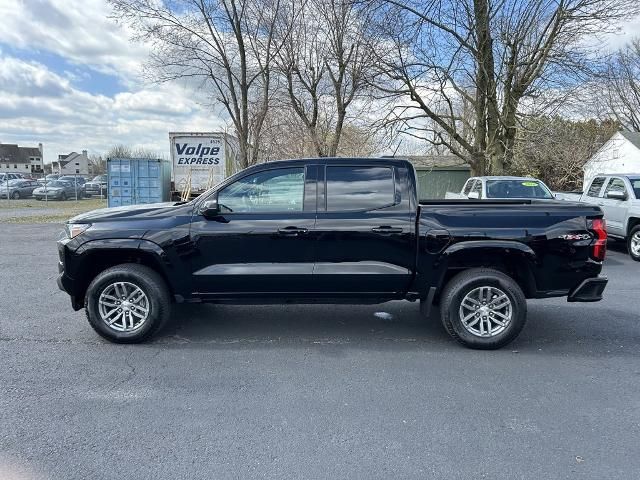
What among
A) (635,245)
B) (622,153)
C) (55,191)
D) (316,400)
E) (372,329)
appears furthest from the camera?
(622,153)

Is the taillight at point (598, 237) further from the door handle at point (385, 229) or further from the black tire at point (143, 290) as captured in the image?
the black tire at point (143, 290)

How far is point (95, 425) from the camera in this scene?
3.09 metres

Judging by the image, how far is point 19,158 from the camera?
3728 inches

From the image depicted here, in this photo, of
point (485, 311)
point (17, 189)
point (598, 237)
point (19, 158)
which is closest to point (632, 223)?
point (598, 237)

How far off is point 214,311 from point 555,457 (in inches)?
162

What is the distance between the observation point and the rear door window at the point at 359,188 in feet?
15.0

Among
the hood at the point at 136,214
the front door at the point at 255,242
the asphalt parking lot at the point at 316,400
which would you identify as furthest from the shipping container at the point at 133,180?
the front door at the point at 255,242

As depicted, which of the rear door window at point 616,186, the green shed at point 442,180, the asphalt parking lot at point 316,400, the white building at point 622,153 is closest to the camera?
the asphalt parking lot at point 316,400

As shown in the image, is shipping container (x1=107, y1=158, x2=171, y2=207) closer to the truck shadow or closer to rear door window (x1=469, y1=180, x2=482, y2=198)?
rear door window (x1=469, y1=180, x2=482, y2=198)

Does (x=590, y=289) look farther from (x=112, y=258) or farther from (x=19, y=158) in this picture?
(x=19, y=158)

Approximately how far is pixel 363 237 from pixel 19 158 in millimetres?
112553

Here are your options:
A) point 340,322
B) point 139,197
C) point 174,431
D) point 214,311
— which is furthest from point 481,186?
point 139,197

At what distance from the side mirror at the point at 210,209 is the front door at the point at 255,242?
61 mm


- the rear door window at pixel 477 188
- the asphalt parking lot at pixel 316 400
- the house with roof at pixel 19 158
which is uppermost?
the house with roof at pixel 19 158
